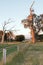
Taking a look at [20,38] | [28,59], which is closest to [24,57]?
[28,59]

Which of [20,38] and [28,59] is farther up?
[28,59]

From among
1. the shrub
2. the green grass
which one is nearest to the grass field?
the green grass

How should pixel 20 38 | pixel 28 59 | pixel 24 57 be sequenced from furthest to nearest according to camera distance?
pixel 20 38 < pixel 24 57 < pixel 28 59

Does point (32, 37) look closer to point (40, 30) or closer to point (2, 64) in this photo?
point (40, 30)

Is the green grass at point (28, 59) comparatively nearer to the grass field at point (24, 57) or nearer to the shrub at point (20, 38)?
the grass field at point (24, 57)

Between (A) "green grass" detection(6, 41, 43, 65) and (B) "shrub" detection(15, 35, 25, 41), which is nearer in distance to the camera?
(A) "green grass" detection(6, 41, 43, 65)

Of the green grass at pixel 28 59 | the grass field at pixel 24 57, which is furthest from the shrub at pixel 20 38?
the green grass at pixel 28 59

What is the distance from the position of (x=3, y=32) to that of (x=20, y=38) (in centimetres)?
657

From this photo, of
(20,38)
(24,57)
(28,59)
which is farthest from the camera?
(20,38)

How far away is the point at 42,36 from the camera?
7869 cm

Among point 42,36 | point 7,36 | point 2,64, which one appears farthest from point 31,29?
point 2,64

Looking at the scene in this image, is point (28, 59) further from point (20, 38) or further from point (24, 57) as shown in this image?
point (20, 38)

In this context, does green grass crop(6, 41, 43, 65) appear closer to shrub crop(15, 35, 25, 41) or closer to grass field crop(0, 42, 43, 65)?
grass field crop(0, 42, 43, 65)

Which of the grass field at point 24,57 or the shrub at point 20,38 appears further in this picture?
the shrub at point 20,38
